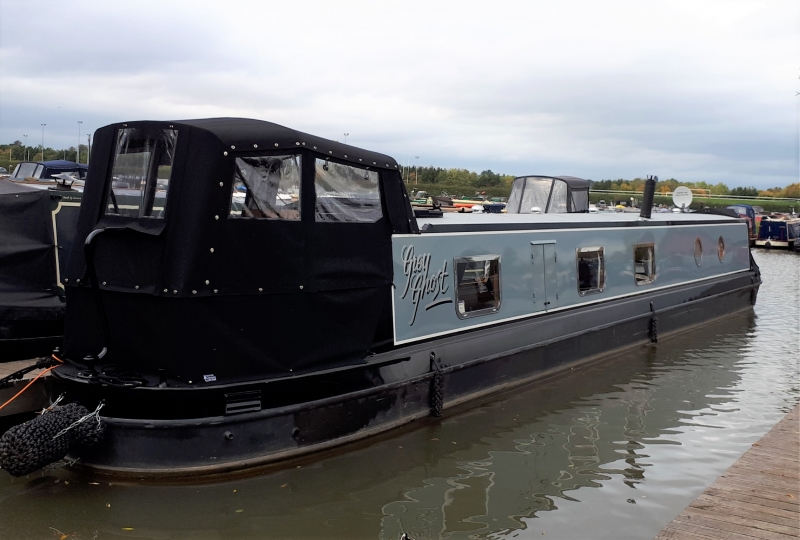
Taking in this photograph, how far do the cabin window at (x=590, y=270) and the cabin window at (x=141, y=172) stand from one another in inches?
252

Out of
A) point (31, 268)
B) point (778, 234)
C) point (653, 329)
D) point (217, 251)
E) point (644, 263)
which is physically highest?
point (217, 251)

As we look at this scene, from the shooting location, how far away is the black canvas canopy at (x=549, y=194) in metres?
14.8

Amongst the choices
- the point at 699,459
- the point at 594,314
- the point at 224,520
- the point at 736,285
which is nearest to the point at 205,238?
the point at 224,520

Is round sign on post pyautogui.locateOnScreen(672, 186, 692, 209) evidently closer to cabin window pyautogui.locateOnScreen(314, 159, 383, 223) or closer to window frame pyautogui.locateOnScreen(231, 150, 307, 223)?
cabin window pyautogui.locateOnScreen(314, 159, 383, 223)

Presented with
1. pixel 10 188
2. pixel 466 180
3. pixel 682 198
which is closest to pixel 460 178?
pixel 466 180

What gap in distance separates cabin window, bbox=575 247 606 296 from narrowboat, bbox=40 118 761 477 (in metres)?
3.23

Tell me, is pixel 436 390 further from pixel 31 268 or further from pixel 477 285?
pixel 31 268

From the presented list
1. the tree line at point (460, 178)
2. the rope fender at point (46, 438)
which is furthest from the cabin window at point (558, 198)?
the tree line at point (460, 178)

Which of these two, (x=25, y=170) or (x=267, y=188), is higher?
(x=25, y=170)

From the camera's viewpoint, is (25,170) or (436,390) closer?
(436,390)

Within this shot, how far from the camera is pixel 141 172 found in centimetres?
600

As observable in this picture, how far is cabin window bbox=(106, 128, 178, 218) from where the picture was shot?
231 inches

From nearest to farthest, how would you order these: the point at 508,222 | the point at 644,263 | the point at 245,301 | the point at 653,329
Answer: the point at 245,301
the point at 508,222
the point at 653,329
the point at 644,263

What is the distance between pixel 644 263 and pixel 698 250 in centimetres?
257
